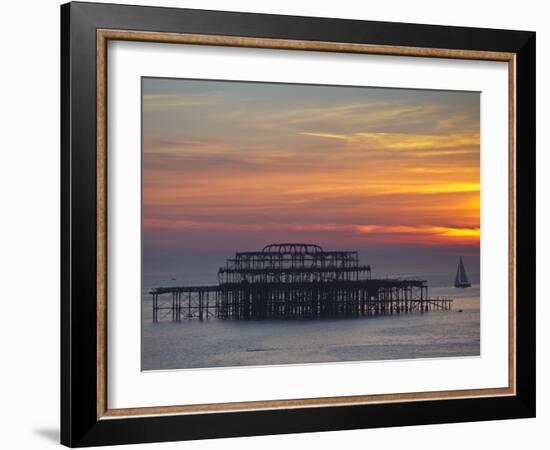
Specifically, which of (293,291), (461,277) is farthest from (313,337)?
(461,277)

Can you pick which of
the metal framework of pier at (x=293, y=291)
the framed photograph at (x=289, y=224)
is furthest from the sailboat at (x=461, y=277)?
the metal framework of pier at (x=293, y=291)

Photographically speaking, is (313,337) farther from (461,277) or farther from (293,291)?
(461,277)

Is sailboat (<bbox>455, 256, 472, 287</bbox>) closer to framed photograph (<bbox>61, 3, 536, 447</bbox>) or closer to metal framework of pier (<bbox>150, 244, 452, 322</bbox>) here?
framed photograph (<bbox>61, 3, 536, 447</bbox>)

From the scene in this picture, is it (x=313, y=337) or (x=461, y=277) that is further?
(x=461, y=277)

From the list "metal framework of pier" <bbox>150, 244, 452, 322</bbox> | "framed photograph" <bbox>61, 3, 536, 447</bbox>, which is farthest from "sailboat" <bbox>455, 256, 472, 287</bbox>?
"metal framework of pier" <bbox>150, 244, 452, 322</bbox>

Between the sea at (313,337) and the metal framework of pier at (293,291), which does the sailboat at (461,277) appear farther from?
the metal framework of pier at (293,291)

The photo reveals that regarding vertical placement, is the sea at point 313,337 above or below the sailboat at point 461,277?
below

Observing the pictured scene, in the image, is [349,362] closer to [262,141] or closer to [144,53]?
[262,141]
